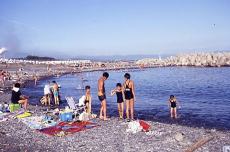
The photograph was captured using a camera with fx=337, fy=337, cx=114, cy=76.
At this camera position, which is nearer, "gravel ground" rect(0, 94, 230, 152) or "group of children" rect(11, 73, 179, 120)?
"gravel ground" rect(0, 94, 230, 152)

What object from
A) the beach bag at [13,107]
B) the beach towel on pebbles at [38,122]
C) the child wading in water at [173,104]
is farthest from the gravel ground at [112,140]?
the child wading in water at [173,104]

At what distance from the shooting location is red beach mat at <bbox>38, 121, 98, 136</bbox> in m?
15.4

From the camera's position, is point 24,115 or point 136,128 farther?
point 24,115

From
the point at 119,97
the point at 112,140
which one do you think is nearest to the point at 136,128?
the point at 112,140

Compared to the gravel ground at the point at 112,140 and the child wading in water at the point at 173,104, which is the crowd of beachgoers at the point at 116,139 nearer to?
the gravel ground at the point at 112,140

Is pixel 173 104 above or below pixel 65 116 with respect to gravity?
above

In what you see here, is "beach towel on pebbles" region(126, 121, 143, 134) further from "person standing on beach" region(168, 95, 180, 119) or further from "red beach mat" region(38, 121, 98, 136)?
"person standing on beach" region(168, 95, 180, 119)

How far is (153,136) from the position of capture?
46.4ft

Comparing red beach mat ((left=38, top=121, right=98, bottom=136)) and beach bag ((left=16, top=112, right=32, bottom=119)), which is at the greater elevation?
beach bag ((left=16, top=112, right=32, bottom=119))

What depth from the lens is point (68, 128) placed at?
1587cm

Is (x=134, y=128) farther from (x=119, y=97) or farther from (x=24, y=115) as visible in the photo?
(x=24, y=115)

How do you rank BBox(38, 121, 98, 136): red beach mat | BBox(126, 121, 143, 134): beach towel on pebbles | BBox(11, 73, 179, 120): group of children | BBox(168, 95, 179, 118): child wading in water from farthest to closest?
BBox(168, 95, 179, 118): child wading in water < BBox(11, 73, 179, 120): group of children < BBox(38, 121, 98, 136): red beach mat < BBox(126, 121, 143, 134): beach towel on pebbles

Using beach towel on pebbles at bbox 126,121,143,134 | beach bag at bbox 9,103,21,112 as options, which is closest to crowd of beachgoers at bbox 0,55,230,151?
beach towel on pebbles at bbox 126,121,143,134

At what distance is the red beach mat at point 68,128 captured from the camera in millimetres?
15359
